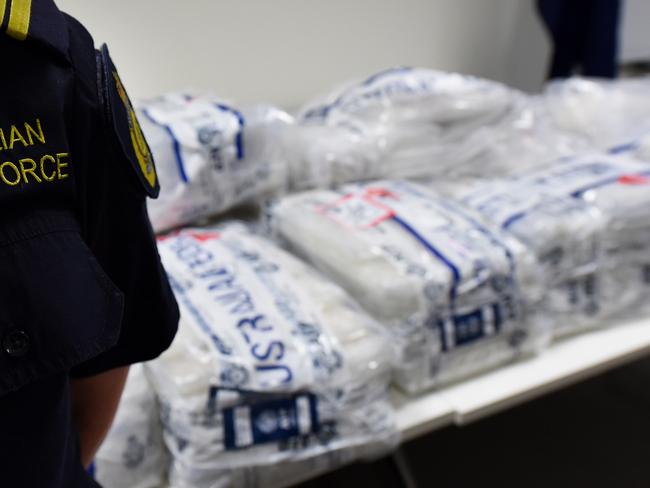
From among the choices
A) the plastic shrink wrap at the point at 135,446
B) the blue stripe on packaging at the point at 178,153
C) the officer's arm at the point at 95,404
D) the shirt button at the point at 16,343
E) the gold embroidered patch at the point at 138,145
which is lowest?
the plastic shrink wrap at the point at 135,446

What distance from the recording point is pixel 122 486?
742 mm

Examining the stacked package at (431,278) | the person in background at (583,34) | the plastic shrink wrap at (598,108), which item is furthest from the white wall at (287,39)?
the stacked package at (431,278)

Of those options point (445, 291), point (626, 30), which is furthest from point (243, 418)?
point (626, 30)

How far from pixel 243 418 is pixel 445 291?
1.07ft

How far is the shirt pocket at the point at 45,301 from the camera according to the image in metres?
0.37

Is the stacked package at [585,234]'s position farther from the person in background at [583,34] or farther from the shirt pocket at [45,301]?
the shirt pocket at [45,301]

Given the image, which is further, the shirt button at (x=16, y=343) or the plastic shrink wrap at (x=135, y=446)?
the plastic shrink wrap at (x=135, y=446)

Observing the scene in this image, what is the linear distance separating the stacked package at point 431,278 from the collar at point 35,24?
0.56 m

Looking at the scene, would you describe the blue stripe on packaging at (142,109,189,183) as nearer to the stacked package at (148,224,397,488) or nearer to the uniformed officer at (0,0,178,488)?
the stacked package at (148,224,397,488)

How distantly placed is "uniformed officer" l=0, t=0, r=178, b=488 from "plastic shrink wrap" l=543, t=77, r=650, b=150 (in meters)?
1.20

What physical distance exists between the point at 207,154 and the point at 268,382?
0.41 metres

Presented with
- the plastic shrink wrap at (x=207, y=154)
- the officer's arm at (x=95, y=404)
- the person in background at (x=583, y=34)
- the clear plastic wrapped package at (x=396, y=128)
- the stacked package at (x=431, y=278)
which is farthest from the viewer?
the person in background at (x=583, y=34)

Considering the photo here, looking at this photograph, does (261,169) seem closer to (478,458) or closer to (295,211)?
(295,211)

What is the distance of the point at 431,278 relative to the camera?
34.8 inches
